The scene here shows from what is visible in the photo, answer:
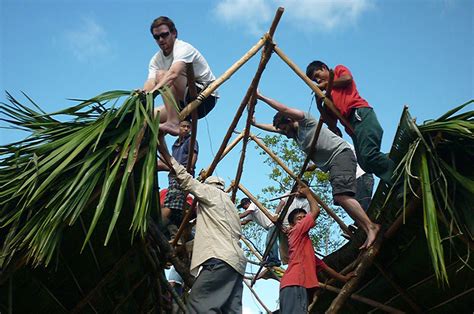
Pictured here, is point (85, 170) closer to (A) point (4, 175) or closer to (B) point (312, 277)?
(A) point (4, 175)

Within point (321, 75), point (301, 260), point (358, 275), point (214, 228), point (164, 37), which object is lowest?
point (358, 275)

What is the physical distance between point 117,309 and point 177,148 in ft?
4.74

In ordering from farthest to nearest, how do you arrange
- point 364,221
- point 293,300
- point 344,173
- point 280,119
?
1. point 280,119
2. point 344,173
3. point 364,221
4. point 293,300

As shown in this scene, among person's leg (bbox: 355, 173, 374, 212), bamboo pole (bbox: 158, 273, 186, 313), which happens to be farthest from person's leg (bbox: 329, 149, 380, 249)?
bamboo pole (bbox: 158, 273, 186, 313)

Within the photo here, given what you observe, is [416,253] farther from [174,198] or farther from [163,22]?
[163,22]

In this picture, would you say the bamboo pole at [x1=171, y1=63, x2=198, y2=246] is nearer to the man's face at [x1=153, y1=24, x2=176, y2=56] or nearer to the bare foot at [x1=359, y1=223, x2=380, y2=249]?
the man's face at [x1=153, y1=24, x2=176, y2=56]

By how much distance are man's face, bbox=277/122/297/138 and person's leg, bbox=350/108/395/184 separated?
64 cm

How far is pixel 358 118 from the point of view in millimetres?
4566

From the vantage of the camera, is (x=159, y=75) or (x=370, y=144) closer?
(x=370, y=144)

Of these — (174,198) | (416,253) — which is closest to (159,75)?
(174,198)

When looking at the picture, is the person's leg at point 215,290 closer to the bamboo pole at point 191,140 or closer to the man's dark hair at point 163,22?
the bamboo pole at point 191,140

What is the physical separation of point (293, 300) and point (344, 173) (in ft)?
3.39

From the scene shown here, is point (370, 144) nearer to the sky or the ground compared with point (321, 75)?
nearer to the ground

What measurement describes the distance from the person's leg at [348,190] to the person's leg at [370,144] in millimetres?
206
